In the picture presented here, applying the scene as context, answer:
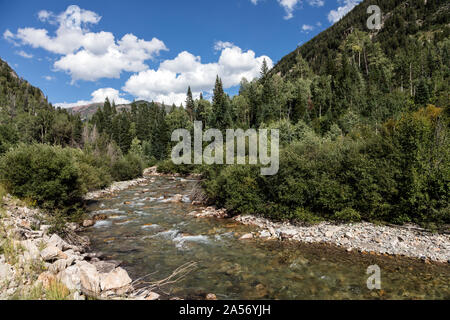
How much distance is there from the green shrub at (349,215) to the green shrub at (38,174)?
18.3m

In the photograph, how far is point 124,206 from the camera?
2298cm

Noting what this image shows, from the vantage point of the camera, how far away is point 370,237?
40.9 feet

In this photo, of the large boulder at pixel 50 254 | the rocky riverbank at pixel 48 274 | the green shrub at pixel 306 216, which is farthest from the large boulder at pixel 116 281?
the green shrub at pixel 306 216

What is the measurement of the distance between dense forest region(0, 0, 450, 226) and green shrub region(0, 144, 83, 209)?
7cm

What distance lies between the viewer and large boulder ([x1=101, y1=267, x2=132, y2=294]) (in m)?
8.02

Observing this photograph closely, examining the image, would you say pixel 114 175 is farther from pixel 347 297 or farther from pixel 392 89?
pixel 392 89

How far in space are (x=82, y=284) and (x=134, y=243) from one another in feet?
22.1

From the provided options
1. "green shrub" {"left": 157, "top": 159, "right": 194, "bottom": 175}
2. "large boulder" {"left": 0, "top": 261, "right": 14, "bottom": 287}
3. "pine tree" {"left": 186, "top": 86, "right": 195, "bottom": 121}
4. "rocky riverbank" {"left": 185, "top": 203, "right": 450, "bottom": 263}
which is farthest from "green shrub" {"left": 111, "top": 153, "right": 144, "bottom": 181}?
"pine tree" {"left": 186, "top": 86, "right": 195, "bottom": 121}

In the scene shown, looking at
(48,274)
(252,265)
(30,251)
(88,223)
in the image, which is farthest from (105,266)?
(88,223)

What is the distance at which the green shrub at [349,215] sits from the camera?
14.0 m

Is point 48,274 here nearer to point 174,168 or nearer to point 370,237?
point 370,237

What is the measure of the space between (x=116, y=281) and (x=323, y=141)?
33.7 metres

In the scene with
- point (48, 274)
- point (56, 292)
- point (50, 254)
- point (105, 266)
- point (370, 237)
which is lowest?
point (105, 266)
